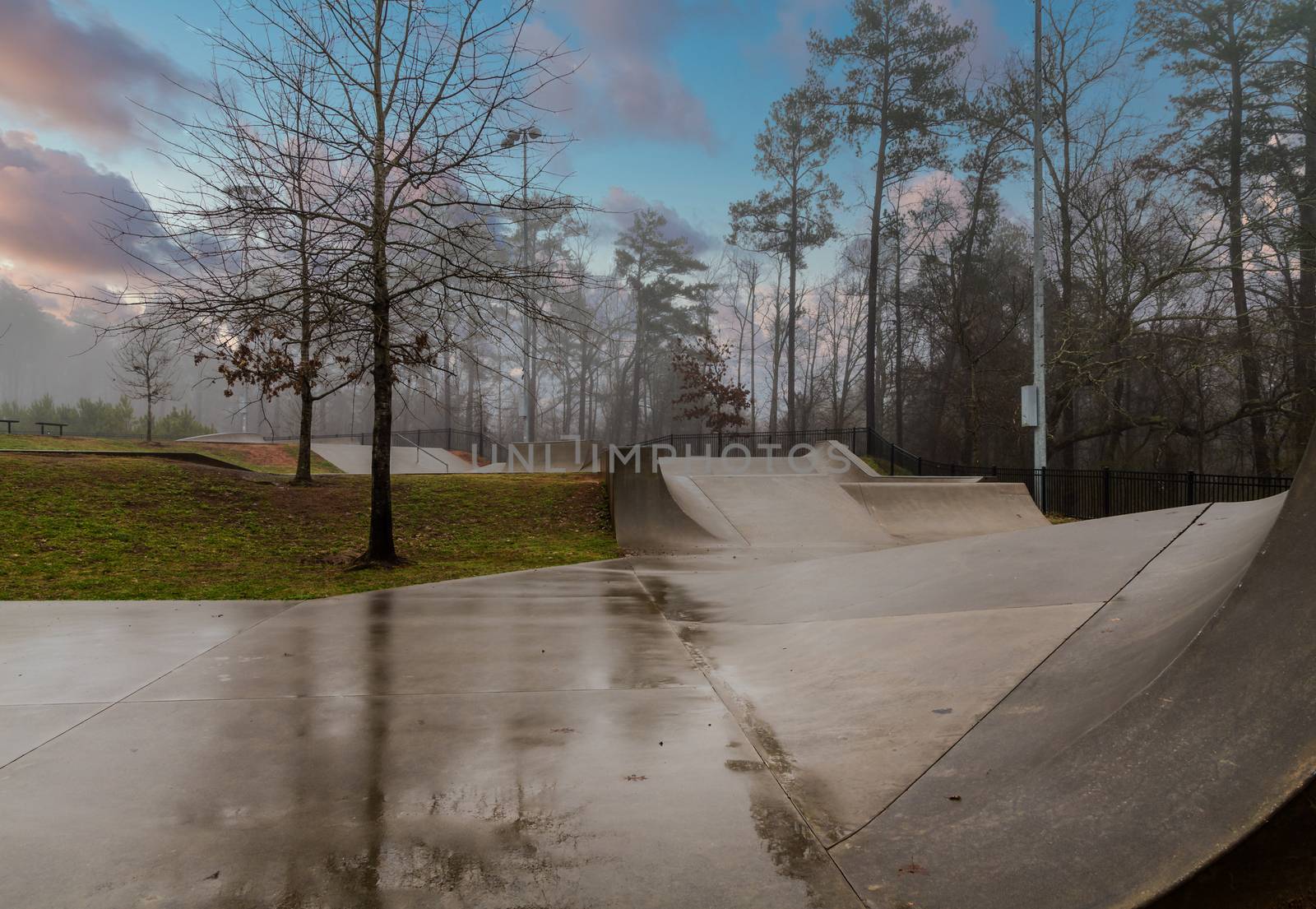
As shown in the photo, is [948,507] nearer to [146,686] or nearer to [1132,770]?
[1132,770]

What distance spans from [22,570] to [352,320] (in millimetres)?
5143

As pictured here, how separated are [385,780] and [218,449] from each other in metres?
27.5

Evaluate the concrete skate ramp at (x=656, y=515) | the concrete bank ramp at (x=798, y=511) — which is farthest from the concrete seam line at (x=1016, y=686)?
the concrete skate ramp at (x=656, y=515)

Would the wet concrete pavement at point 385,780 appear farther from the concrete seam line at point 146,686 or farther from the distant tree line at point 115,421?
the distant tree line at point 115,421

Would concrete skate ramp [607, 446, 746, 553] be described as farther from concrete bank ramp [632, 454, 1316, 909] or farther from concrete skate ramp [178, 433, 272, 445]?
concrete skate ramp [178, 433, 272, 445]

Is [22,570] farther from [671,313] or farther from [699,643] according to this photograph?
[671,313]

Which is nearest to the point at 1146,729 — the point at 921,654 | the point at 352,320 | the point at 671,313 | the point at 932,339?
the point at 921,654

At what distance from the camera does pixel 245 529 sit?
1311 centimetres

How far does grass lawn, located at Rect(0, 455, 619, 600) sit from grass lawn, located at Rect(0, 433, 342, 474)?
6874mm

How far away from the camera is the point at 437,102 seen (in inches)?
403

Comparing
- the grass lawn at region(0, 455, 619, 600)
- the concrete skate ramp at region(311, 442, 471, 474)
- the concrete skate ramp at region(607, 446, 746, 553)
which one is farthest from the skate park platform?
the concrete skate ramp at region(311, 442, 471, 474)

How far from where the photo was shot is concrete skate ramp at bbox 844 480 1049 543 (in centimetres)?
1566

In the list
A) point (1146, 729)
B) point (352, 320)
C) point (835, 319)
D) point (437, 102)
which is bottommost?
point (1146, 729)

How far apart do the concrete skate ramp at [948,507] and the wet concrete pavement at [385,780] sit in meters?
11.5
